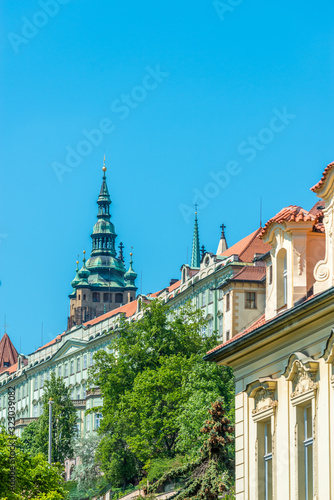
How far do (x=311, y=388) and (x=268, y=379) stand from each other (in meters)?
2.41

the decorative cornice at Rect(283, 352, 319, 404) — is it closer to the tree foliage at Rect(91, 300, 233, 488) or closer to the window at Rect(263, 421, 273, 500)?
the window at Rect(263, 421, 273, 500)

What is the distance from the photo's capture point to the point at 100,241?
195 meters

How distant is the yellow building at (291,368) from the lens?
25.1 m

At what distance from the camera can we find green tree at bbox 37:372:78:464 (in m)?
118

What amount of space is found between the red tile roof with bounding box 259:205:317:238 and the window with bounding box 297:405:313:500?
4.21 m

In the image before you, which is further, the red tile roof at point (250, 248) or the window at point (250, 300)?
the red tile roof at point (250, 248)

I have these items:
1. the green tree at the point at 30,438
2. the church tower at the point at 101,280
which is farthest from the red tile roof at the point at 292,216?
the church tower at the point at 101,280

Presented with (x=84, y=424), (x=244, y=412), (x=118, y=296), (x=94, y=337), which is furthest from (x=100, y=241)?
(x=244, y=412)

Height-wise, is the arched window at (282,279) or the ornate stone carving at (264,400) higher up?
the arched window at (282,279)


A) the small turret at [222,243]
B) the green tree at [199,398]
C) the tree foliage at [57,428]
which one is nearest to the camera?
the green tree at [199,398]

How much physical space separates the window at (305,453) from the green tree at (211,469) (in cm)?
1313

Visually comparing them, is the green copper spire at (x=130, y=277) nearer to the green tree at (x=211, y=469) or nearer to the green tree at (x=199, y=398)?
the green tree at (x=199, y=398)

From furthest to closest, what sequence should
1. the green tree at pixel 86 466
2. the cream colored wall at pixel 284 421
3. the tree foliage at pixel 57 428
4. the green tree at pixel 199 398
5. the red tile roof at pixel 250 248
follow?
1. the tree foliage at pixel 57 428
2. the green tree at pixel 86 466
3. the red tile roof at pixel 250 248
4. the green tree at pixel 199 398
5. the cream colored wall at pixel 284 421

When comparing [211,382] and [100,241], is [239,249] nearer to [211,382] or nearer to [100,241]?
[211,382]
